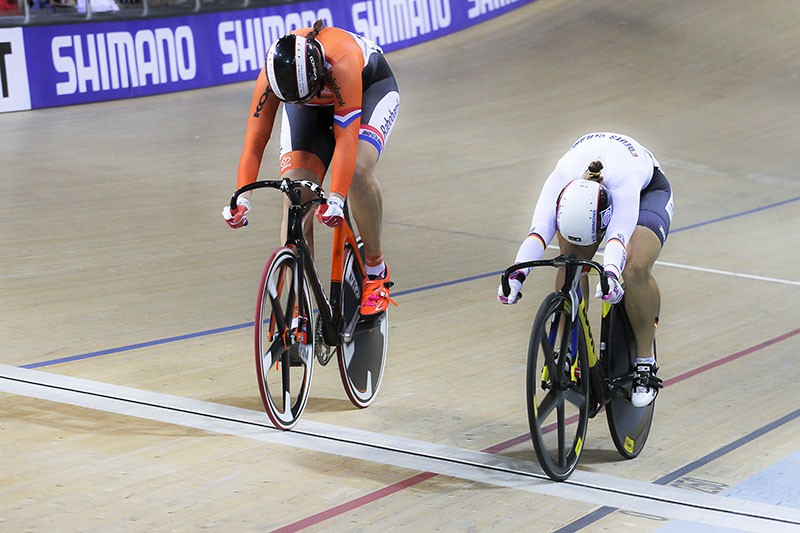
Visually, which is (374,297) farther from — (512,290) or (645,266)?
(645,266)

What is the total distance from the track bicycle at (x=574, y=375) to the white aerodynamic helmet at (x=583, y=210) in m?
0.07

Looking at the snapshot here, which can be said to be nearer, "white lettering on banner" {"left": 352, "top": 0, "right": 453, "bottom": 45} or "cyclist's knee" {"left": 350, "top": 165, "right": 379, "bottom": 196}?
"cyclist's knee" {"left": 350, "top": 165, "right": 379, "bottom": 196}

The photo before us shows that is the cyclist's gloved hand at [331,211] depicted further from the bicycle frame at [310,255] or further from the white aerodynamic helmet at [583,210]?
the white aerodynamic helmet at [583,210]

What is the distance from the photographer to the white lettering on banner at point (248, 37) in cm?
1127

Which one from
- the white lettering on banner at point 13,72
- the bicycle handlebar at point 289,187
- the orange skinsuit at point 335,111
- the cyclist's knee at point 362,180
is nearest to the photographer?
the bicycle handlebar at point 289,187

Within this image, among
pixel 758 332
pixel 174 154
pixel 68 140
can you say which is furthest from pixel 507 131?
pixel 758 332

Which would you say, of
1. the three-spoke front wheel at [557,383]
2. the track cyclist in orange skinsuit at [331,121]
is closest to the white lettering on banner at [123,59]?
the track cyclist in orange skinsuit at [331,121]

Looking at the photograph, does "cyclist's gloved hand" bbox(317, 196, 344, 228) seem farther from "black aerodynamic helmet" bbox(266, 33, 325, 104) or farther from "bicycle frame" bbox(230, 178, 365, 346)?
"black aerodynamic helmet" bbox(266, 33, 325, 104)

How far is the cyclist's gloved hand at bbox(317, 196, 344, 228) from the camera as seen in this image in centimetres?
341

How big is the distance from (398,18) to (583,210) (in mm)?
10627

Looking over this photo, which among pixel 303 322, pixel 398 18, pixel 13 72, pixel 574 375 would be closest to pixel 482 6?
pixel 398 18

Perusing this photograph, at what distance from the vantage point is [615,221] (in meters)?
3.18

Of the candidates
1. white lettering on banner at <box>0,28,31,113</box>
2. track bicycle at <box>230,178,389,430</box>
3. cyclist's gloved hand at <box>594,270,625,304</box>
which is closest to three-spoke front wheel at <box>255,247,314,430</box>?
track bicycle at <box>230,178,389,430</box>

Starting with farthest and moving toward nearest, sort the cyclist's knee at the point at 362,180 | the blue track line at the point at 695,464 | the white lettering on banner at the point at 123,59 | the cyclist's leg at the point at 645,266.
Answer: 1. the white lettering on banner at the point at 123,59
2. the cyclist's knee at the point at 362,180
3. the cyclist's leg at the point at 645,266
4. the blue track line at the point at 695,464
